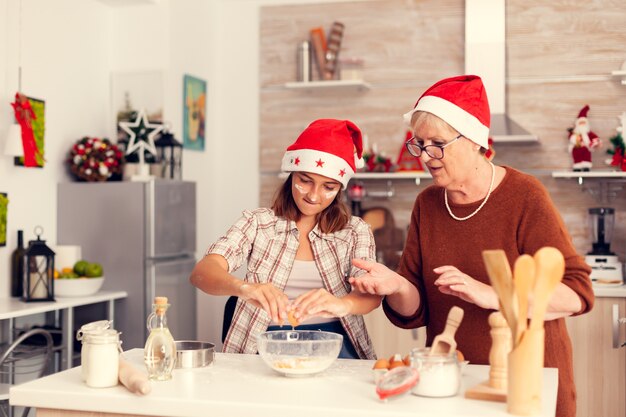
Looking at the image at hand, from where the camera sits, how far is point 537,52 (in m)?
4.80

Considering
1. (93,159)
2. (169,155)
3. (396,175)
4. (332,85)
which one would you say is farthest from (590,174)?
(93,159)

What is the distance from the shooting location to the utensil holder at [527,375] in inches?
62.1

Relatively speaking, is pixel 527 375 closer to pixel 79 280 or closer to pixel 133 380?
pixel 133 380

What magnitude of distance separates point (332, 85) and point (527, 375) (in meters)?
3.50

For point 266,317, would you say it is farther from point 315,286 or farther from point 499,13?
point 499,13

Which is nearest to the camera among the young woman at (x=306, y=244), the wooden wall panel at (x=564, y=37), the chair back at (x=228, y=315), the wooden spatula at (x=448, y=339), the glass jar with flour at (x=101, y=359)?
the wooden spatula at (x=448, y=339)

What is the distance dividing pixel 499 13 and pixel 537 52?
1.05 feet

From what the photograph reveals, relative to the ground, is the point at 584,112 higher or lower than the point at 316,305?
higher

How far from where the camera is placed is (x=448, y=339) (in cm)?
177

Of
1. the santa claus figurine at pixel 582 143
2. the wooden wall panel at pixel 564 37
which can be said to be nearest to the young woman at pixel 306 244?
the santa claus figurine at pixel 582 143

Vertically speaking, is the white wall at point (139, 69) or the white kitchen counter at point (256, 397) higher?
the white wall at point (139, 69)

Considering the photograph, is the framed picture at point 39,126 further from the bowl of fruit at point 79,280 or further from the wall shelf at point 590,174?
the wall shelf at point 590,174

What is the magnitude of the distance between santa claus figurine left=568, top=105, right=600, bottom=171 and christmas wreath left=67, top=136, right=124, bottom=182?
2.50m

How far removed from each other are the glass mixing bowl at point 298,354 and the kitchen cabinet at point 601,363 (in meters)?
2.54
